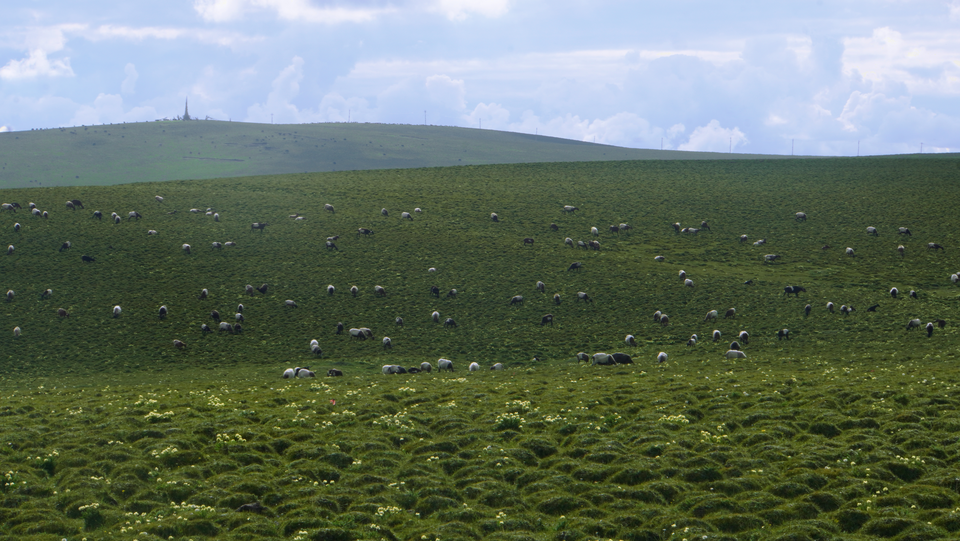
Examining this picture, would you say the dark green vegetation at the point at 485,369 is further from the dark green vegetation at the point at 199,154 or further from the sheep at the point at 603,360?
the dark green vegetation at the point at 199,154

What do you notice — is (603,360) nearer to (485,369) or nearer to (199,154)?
(485,369)

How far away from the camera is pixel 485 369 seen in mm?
34844

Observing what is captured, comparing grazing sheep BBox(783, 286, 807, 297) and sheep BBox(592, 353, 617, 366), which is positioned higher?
grazing sheep BBox(783, 286, 807, 297)

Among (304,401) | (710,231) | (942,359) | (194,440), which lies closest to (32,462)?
(194,440)

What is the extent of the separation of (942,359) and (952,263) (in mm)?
26157

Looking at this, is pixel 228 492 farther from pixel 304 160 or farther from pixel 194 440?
pixel 304 160

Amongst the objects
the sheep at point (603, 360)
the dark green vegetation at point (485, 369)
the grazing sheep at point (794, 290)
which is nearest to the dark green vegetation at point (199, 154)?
the dark green vegetation at point (485, 369)

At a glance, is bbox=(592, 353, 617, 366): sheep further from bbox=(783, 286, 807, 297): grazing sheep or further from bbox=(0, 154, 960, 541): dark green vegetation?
A: bbox=(783, 286, 807, 297): grazing sheep

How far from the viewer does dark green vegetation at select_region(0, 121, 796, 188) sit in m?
140

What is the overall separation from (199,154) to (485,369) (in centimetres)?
14685

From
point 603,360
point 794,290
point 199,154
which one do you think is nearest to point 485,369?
point 603,360

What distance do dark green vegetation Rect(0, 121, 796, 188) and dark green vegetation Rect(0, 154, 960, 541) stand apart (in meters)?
74.2

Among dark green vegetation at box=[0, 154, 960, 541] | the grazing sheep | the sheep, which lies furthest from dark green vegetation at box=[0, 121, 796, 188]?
the sheep

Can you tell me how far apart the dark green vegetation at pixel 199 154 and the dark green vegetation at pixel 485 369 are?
74.2m
